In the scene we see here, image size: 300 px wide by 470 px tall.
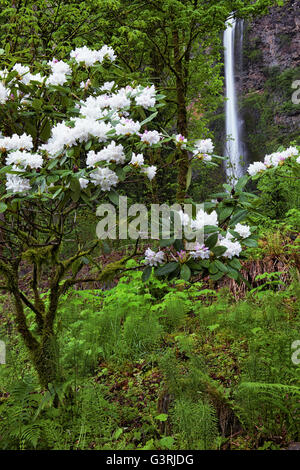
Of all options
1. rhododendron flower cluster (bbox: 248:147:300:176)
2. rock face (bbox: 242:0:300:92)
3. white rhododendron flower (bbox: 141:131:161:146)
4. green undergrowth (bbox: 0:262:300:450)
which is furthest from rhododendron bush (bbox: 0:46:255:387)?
Result: rock face (bbox: 242:0:300:92)

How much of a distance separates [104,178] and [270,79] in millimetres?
14277

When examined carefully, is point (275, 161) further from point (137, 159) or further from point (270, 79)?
point (270, 79)

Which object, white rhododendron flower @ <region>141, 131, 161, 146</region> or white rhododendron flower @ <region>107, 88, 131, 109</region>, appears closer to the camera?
white rhododendron flower @ <region>141, 131, 161, 146</region>

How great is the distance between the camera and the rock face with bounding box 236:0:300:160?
12789 millimetres

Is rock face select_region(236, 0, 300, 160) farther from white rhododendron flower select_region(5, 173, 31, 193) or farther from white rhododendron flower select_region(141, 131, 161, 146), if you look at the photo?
white rhododendron flower select_region(5, 173, 31, 193)

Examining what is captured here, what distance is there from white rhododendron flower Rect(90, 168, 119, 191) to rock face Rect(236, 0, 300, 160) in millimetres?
11452

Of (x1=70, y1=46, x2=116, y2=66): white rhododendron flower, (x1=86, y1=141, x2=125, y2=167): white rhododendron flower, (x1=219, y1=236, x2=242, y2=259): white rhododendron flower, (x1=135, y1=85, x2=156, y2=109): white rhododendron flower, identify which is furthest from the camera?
(x1=70, y1=46, x2=116, y2=66): white rhododendron flower

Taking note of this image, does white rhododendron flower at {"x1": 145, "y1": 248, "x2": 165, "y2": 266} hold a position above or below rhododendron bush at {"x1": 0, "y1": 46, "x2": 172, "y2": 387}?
below

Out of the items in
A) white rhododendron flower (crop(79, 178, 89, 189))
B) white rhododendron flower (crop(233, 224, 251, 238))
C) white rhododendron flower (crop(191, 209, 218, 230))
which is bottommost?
white rhododendron flower (crop(233, 224, 251, 238))

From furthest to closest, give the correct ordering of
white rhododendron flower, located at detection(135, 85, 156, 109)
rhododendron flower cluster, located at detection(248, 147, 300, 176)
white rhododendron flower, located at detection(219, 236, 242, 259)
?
1. rhododendron flower cluster, located at detection(248, 147, 300, 176)
2. white rhododendron flower, located at detection(135, 85, 156, 109)
3. white rhododendron flower, located at detection(219, 236, 242, 259)

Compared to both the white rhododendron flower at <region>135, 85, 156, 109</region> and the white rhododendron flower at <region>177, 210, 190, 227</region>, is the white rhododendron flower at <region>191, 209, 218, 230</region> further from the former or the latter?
the white rhododendron flower at <region>135, 85, 156, 109</region>

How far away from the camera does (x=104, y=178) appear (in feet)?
5.18

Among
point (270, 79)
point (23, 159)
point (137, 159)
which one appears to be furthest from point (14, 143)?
point (270, 79)
